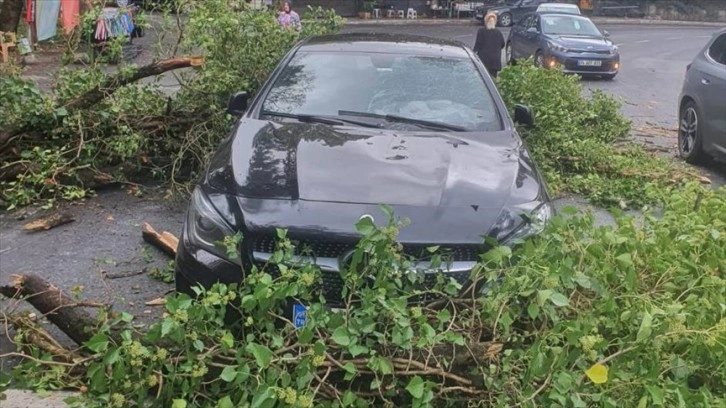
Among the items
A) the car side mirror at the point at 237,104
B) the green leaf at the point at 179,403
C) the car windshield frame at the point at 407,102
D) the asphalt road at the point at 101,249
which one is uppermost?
the car windshield frame at the point at 407,102

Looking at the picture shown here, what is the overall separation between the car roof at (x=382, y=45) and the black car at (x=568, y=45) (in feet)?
40.0

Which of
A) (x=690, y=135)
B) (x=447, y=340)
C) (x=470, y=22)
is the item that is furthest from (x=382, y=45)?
(x=470, y=22)

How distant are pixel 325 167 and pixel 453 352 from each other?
1594 millimetres

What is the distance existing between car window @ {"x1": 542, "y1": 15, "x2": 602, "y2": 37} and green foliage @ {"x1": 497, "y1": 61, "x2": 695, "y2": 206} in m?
10.6

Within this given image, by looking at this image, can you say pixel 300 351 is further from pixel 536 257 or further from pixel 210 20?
pixel 210 20

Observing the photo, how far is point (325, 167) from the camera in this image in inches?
173

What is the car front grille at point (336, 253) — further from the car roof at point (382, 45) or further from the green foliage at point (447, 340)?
Result: the car roof at point (382, 45)

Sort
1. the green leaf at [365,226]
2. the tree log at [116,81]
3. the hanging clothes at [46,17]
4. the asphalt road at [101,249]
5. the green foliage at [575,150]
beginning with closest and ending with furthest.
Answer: the green leaf at [365,226] < the asphalt road at [101,249] < the tree log at [116,81] < the green foliage at [575,150] < the hanging clothes at [46,17]

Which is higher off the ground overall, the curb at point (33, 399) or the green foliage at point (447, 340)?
the green foliage at point (447, 340)

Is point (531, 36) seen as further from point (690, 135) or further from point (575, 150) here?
point (575, 150)

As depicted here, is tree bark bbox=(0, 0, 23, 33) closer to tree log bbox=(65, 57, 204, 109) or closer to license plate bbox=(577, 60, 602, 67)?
tree log bbox=(65, 57, 204, 109)

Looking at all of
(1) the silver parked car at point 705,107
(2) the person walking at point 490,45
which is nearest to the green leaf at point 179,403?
(1) the silver parked car at point 705,107

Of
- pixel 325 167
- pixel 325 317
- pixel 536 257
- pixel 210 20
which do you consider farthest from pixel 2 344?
pixel 210 20

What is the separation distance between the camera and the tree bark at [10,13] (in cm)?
1010
